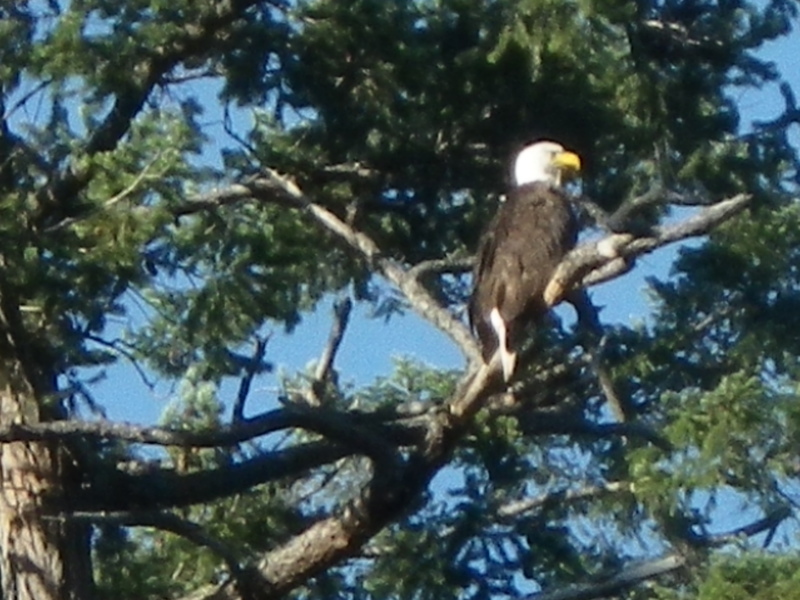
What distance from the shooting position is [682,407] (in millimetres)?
9602

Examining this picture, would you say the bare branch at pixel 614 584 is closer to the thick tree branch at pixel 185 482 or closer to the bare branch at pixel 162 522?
the thick tree branch at pixel 185 482

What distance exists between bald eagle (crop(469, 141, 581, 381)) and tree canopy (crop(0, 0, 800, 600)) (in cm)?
14

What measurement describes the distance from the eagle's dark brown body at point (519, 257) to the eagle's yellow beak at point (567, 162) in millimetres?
102

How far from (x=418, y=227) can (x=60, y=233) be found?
6.56 feet

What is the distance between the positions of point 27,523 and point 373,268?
1801 mm

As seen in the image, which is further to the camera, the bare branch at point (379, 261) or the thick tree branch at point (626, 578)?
the thick tree branch at point (626, 578)

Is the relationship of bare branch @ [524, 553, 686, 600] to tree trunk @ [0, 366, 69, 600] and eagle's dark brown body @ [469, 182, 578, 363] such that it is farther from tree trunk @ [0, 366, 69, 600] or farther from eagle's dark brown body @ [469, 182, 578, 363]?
tree trunk @ [0, 366, 69, 600]

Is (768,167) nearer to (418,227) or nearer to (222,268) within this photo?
(418,227)

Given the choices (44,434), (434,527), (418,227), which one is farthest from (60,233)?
(434,527)

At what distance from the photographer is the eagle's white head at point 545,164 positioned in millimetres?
10812

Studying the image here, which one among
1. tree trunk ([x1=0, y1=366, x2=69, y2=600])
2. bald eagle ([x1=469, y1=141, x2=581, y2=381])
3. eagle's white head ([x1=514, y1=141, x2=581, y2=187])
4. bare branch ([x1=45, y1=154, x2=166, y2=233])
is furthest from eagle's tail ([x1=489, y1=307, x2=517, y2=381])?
tree trunk ([x1=0, y1=366, x2=69, y2=600])

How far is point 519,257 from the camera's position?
1031 cm

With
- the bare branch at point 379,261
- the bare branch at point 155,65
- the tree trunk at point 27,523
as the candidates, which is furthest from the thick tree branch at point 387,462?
the tree trunk at point 27,523

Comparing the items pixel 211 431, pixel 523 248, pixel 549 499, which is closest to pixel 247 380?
pixel 211 431
